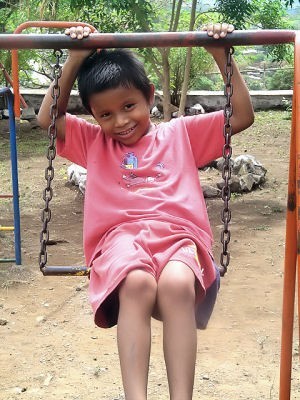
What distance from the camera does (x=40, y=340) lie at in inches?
158

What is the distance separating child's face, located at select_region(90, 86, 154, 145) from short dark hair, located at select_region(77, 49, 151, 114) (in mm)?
20

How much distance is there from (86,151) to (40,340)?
1.77 meters

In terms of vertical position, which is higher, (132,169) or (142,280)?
(132,169)

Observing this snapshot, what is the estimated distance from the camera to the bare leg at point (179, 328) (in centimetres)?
200

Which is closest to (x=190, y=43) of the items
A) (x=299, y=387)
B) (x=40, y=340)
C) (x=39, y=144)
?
(x=299, y=387)

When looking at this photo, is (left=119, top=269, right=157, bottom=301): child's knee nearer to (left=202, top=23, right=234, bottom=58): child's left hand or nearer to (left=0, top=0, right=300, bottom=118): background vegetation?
(left=202, top=23, right=234, bottom=58): child's left hand

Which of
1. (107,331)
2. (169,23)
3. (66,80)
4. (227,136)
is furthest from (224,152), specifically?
(169,23)

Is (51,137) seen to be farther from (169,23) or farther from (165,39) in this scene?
(169,23)

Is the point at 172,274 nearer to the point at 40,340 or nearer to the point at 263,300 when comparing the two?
the point at 40,340

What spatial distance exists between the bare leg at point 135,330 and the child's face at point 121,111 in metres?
0.53

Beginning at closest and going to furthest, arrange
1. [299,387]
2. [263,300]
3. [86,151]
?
1. [86,151]
2. [299,387]
3. [263,300]

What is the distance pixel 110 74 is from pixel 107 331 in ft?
6.76

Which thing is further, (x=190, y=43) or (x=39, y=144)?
(x=39, y=144)

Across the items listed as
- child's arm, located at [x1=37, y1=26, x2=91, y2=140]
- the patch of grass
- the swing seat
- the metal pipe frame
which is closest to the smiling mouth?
child's arm, located at [x1=37, y1=26, x2=91, y2=140]
